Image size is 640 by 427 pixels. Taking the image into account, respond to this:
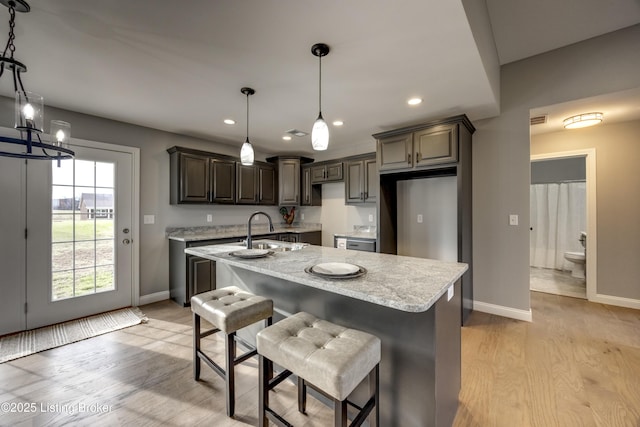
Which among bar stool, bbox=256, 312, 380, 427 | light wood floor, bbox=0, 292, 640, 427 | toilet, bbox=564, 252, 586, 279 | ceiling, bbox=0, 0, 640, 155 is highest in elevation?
ceiling, bbox=0, 0, 640, 155

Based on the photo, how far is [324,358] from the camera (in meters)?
1.10

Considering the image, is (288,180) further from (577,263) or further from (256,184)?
(577,263)

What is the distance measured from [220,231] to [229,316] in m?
3.00

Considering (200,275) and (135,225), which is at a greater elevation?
(135,225)

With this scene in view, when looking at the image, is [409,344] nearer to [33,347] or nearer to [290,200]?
[33,347]

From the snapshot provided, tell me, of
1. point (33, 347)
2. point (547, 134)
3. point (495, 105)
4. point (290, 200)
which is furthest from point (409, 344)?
point (547, 134)

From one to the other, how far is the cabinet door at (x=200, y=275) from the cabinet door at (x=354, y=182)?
7.78ft

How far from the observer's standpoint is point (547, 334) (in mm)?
2639

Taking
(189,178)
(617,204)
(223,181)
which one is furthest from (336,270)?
(617,204)

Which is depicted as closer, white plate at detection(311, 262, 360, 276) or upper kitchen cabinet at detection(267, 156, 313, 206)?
white plate at detection(311, 262, 360, 276)

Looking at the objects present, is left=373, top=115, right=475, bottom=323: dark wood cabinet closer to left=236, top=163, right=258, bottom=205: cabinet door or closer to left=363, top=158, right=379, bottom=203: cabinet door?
left=363, top=158, right=379, bottom=203: cabinet door

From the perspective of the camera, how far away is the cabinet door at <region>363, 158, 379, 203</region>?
404cm

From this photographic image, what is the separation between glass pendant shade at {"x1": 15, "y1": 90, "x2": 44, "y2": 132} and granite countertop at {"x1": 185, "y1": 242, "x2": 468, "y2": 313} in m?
1.28

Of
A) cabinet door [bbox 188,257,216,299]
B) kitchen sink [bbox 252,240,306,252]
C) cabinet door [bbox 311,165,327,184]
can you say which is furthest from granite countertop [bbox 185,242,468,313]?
cabinet door [bbox 311,165,327,184]
